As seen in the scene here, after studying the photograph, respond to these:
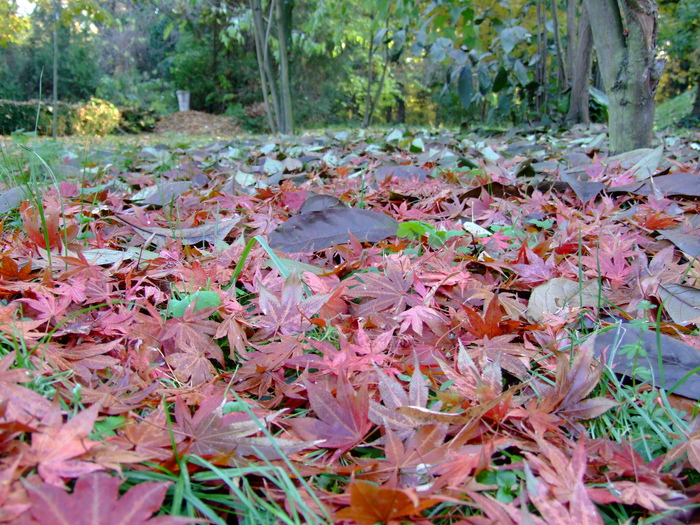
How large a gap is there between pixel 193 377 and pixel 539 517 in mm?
467

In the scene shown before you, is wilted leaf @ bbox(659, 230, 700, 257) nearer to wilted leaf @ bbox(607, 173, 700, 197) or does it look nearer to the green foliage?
wilted leaf @ bbox(607, 173, 700, 197)

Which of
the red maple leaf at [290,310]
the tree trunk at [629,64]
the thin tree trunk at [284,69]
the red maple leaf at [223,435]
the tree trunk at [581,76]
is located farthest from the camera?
the thin tree trunk at [284,69]

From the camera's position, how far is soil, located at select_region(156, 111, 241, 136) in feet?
30.2

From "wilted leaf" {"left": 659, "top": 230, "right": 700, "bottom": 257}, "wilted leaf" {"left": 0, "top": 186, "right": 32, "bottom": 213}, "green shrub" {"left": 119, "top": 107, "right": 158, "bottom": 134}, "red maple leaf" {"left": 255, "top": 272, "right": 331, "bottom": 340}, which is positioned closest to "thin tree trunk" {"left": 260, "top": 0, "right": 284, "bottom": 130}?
"green shrub" {"left": 119, "top": 107, "right": 158, "bottom": 134}

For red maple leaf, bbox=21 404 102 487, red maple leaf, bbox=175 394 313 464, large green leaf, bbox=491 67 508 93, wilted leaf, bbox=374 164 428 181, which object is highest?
large green leaf, bbox=491 67 508 93

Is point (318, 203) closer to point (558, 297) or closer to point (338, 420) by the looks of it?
point (558, 297)

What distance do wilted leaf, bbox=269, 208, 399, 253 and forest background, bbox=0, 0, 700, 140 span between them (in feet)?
7.81

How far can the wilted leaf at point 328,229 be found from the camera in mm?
1117

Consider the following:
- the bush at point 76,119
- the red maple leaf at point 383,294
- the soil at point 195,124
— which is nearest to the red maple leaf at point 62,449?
the red maple leaf at point 383,294

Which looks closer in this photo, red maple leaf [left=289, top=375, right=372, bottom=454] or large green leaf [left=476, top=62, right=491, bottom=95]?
red maple leaf [left=289, top=375, right=372, bottom=454]

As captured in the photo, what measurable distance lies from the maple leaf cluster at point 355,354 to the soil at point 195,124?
8.40 meters

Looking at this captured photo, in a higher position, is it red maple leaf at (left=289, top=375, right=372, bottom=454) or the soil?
the soil

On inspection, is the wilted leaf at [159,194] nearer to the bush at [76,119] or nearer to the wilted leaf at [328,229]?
the wilted leaf at [328,229]

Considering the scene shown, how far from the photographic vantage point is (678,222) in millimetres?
1137
